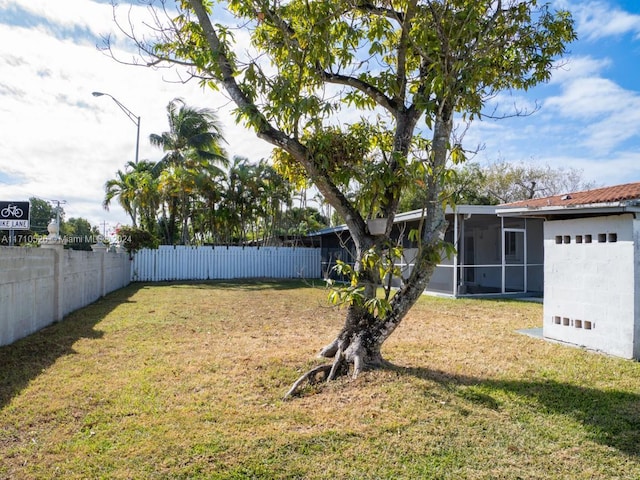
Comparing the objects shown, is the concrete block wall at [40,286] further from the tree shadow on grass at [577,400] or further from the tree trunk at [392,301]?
the tree shadow on grass at [577,400]

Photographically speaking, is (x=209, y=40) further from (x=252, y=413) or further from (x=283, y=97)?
(x=252, y=413)

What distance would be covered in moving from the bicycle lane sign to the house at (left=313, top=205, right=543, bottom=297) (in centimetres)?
847

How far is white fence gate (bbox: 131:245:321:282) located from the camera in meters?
20.7

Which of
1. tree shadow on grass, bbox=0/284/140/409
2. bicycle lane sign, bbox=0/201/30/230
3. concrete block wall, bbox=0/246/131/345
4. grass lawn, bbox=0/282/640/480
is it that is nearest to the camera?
grass lawn, bbox=0/282/640/480

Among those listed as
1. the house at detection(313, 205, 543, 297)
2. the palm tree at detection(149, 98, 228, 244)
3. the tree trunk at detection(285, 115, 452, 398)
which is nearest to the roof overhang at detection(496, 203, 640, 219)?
the tree trunk at detection(285, 115, 452, 398)

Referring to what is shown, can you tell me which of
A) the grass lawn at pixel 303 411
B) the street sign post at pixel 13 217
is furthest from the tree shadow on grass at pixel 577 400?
the street sign post at pixel 13 217

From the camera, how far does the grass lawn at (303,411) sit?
316cm

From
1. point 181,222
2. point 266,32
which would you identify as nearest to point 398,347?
point 266,32

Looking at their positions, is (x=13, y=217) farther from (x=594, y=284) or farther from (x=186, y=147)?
(x=186, y=147)

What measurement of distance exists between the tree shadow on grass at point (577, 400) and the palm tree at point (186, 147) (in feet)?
63.8

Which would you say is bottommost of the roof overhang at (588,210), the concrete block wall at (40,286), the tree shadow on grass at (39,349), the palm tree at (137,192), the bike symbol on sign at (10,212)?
the tree shadow on grass at (39,349)

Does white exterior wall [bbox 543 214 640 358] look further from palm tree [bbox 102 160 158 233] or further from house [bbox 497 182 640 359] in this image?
palm tree [bbox 102 160 158 233]

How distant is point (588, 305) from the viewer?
21.5 feet

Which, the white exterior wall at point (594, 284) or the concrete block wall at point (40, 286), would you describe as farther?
the concrete block wall at point (40, 286)
